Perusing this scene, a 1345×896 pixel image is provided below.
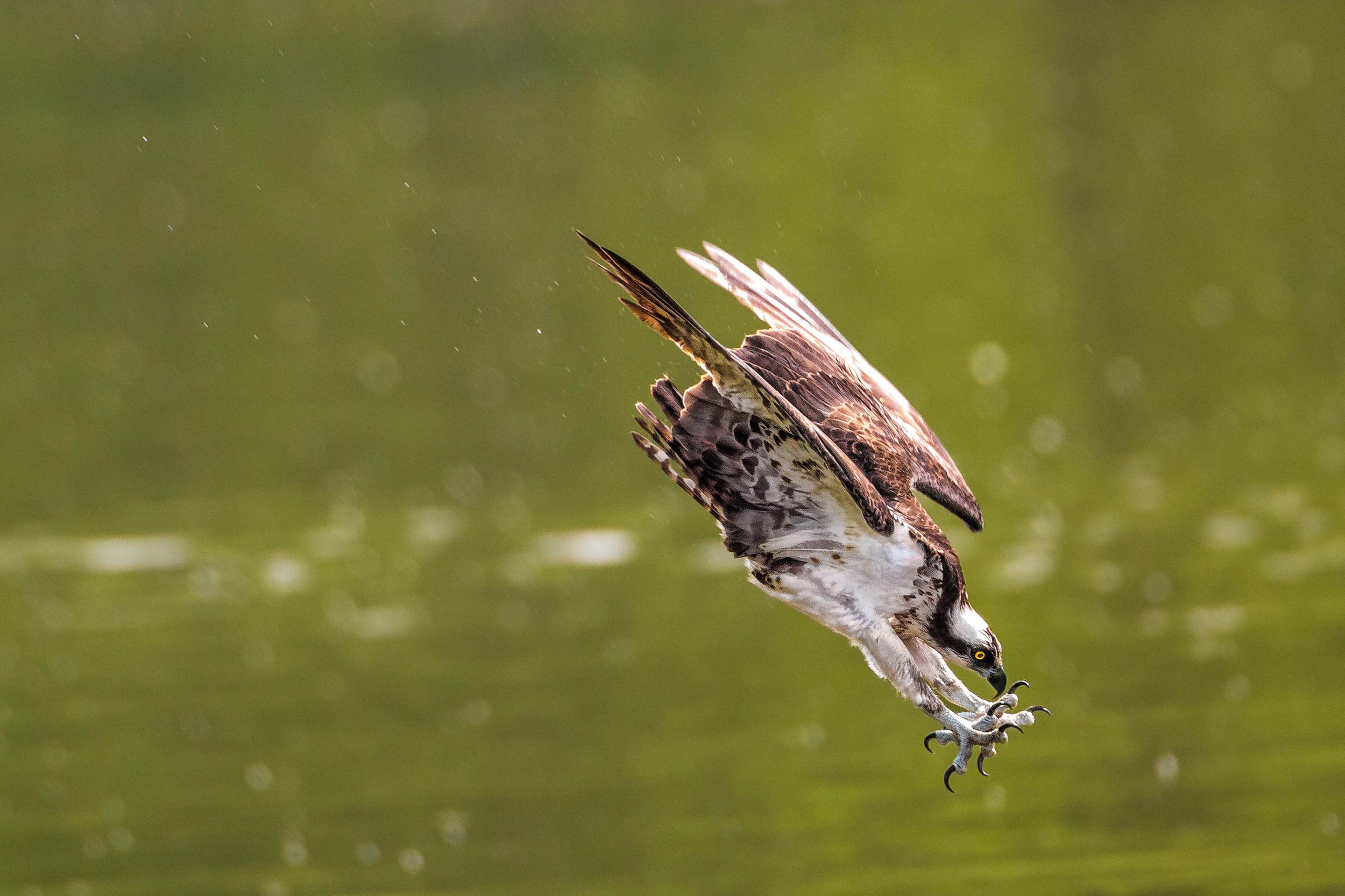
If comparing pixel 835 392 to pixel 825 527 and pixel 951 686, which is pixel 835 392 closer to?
pixel 825 527

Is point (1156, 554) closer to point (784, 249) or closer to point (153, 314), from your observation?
point (784, 249)

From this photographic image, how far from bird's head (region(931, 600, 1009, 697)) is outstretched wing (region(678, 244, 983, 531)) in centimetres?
63

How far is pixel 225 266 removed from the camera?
40.5m

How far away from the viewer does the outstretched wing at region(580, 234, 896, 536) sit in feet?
25.8

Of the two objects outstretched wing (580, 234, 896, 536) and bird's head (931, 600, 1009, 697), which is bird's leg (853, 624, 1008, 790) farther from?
outstretched wing (580, 234, 896, 536)

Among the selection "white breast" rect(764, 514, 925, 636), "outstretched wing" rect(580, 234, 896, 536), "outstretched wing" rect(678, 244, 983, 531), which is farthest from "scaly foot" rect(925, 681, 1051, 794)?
"outstretched wing" rect(678, 244, 983, 531)

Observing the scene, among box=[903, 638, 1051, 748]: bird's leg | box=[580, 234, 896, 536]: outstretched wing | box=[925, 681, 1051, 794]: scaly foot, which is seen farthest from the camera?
box=[903, 638, 1051, 748]: bird's leg

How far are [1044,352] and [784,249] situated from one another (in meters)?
6.43

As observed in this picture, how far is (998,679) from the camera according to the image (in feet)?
28.5

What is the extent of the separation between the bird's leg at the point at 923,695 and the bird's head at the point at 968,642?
0.49 feet

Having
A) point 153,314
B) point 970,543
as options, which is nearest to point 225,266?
point 153,314

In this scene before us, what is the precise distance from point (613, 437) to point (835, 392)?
64.1 ft

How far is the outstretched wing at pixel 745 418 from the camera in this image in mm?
7863

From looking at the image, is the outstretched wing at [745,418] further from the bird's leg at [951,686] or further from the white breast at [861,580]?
the bird's leg at [951,686]
